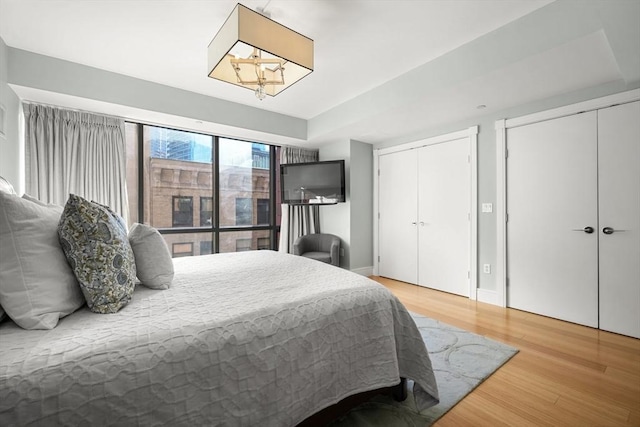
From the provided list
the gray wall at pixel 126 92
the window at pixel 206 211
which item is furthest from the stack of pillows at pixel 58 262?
the window at pixel 206 211

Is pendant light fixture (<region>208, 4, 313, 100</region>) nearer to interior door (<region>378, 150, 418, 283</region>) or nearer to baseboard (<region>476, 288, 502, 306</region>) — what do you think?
interior door (<region>378, 150, 418, 283</region>)

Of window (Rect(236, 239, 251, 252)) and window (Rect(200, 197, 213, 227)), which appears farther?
window (Rect(236, 239, 251, 252))

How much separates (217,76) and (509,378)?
3.06m

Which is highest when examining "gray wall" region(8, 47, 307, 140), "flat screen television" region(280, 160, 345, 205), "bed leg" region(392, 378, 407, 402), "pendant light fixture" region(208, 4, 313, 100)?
"gray wall" region(8, 47, 307, 140)

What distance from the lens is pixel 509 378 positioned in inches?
73.2

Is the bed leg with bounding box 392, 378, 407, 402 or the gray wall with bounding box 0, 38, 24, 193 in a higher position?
the gray wall with bounding box 0, 38, 24, 193

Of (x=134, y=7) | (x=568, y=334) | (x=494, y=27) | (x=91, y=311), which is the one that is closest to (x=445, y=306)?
(x=568, y=334)

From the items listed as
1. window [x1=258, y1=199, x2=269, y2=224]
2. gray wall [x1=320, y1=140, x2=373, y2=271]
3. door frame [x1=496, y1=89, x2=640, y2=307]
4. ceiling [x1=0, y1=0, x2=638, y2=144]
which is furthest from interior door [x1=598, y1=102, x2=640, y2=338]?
window [x1=258, y1=199, x2=269, y2=224]

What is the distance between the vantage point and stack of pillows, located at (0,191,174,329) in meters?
0.96

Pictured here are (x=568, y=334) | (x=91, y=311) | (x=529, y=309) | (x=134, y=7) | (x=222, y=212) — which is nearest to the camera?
(x=91, y=311)

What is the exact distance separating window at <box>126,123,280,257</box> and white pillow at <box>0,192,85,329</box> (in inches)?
115

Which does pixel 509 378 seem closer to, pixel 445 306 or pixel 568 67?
pixel 445 306

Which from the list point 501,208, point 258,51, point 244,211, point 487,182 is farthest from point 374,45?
point 244,211

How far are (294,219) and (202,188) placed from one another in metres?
1.55
